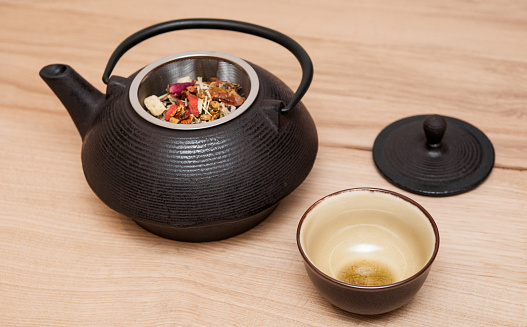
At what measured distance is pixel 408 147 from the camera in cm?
124

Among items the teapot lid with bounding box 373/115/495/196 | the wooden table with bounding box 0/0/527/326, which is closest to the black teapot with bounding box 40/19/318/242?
the wooden table with bounding box 0/0/527/326

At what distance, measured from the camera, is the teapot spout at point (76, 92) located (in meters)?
1.14

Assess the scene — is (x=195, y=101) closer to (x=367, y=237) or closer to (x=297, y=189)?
(x=297, y=189)

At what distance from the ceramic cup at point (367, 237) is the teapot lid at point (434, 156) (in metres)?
0.18

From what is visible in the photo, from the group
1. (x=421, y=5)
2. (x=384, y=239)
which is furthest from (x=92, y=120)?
(x=421, y=5)

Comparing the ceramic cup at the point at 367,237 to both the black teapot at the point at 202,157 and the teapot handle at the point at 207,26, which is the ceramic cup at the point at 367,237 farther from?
the teapot handle at the point at 207,26

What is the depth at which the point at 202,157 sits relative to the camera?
0.96m

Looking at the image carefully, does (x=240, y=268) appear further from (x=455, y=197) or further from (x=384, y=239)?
(x=455, y=197)

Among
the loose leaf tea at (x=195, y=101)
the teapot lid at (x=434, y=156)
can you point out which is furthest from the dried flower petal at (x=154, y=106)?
the teapot lid at (x=434, y=156)

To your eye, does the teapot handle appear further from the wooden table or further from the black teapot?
the wooden table

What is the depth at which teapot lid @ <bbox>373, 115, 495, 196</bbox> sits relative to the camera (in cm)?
117

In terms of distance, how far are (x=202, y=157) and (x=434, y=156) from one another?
19.9 inches

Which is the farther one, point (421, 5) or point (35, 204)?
point (421, 5)

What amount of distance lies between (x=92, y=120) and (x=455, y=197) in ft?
2.31
